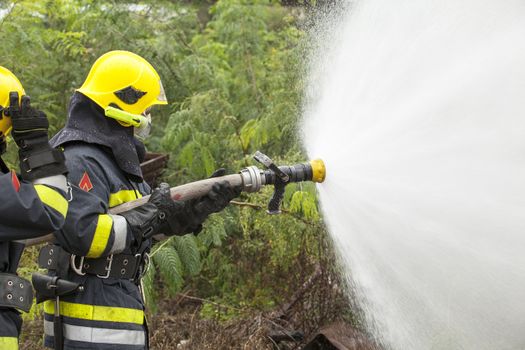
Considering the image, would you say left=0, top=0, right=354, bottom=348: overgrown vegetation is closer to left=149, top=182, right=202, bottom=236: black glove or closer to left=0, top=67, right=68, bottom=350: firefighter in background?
left=149, top=182, right=202, bottom=236: black glove

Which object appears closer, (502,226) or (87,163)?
(87,163)

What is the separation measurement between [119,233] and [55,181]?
1.23ft

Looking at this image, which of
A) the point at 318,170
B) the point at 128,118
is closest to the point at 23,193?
the point at 128,118

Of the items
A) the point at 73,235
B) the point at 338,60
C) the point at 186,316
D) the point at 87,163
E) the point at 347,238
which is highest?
the point at 338,60

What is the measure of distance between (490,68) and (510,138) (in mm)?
439

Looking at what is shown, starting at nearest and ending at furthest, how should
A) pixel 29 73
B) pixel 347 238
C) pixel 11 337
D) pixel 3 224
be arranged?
pixel 3 224 < pixel 11 337 < pixel 347 238 < pixel 29 73

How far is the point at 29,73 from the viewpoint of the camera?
6.99 meters

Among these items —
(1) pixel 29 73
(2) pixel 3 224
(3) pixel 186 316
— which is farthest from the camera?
(1) pixel 29 73

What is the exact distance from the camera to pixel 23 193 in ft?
8.52

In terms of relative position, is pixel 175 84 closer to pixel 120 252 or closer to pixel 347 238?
pixel 347 238

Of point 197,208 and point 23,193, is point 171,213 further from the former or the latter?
point 23,193

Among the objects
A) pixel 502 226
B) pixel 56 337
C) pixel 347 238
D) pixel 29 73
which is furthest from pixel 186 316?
pixel 29 73

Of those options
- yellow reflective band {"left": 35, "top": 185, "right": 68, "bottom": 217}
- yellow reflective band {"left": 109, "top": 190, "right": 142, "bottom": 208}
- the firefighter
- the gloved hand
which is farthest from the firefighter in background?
the gloved hand

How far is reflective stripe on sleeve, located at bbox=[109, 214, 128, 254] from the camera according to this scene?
292 centimetres
